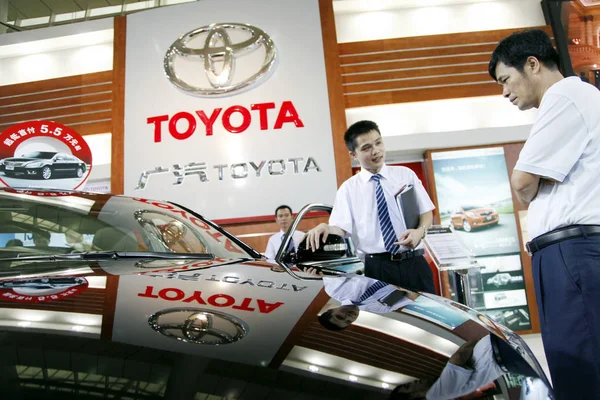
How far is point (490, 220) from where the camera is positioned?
476cm

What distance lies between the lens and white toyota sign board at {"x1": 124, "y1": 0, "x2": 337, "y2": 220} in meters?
4.84

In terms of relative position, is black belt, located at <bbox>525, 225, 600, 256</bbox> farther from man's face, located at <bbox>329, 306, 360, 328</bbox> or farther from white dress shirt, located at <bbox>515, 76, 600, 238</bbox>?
man's face, located at <bbox>329, 306, 360, 328</bbox>

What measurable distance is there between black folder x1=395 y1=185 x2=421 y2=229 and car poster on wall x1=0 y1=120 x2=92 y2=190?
9.25 feet

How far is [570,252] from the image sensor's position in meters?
1.18

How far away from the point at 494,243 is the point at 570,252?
3847 mm

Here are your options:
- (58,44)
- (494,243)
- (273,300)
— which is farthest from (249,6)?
(273,300)

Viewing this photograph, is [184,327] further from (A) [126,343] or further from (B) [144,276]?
(B) [144,276]

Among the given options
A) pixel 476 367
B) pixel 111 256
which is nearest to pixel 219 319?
pixel 476 367

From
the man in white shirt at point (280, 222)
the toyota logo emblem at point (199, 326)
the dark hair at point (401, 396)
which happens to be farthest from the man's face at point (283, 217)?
the dark hair at point (401, 396)

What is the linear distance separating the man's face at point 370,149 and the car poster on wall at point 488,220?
2.85 meters

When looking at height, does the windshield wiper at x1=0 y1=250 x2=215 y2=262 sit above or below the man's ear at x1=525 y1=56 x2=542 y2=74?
below

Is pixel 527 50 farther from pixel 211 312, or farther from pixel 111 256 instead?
pixel 111 256

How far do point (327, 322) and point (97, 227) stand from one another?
2.98 feet

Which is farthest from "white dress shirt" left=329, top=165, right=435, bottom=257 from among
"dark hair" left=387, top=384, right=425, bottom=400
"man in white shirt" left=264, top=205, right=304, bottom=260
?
"man in white shirt" left=264, top=205, right=304, bottom=260
